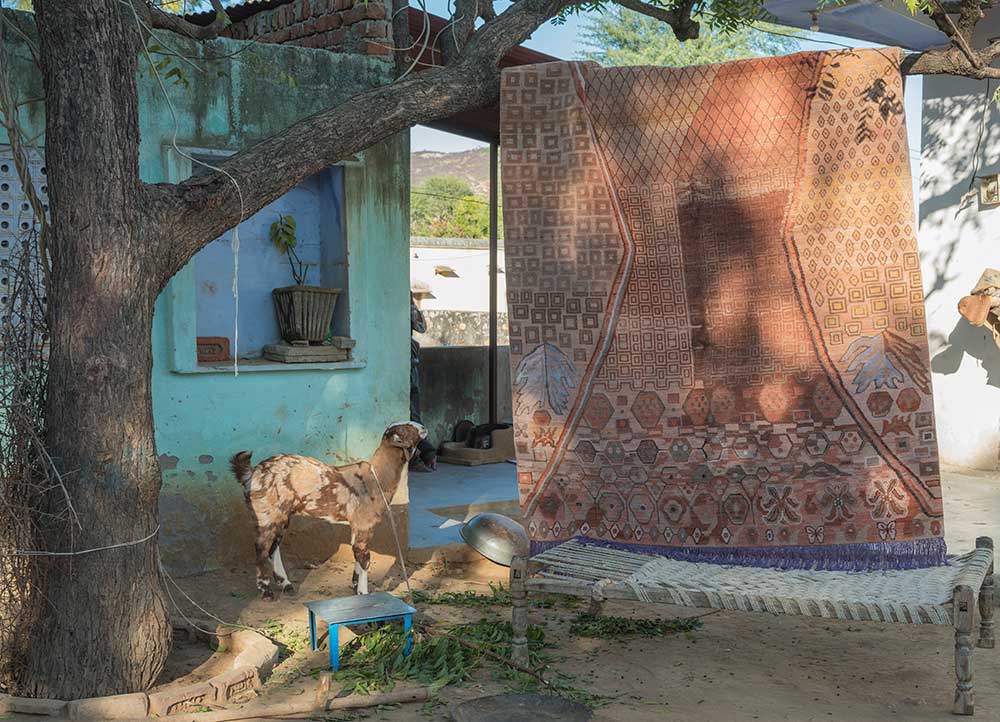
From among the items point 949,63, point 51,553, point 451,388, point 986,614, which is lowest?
point 986,614

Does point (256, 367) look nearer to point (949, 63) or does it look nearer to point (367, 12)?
point (367, 12)

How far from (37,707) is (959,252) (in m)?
9.29

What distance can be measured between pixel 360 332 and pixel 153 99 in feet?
6.28

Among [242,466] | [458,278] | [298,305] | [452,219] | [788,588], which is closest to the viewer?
[788,588]

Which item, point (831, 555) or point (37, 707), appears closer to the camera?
point (37, 707)

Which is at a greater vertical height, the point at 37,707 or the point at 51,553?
the point at 51,553

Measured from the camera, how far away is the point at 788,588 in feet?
14.8

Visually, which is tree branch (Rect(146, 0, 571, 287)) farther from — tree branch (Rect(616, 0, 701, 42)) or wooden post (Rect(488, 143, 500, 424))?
wooden post (Rect(488, 143, 500, 424))

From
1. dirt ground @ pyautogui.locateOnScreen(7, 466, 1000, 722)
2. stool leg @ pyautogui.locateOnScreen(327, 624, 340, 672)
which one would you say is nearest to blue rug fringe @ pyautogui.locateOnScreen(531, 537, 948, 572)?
dirt ground @ pyautogui.locateOnScreen(7, 466, 1000, 722)

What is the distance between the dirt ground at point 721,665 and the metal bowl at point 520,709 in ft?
0.32

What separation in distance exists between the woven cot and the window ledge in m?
2.14

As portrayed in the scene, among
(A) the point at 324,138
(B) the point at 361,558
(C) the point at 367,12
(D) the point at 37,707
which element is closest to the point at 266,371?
(B) the point at 361,558

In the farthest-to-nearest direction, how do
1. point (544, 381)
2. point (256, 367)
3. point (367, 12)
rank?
point (367, 12)
point (256, 367)
point (544, 381)

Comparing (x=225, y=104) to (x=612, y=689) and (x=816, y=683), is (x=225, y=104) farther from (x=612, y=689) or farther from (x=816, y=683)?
(x=816, y=683)
